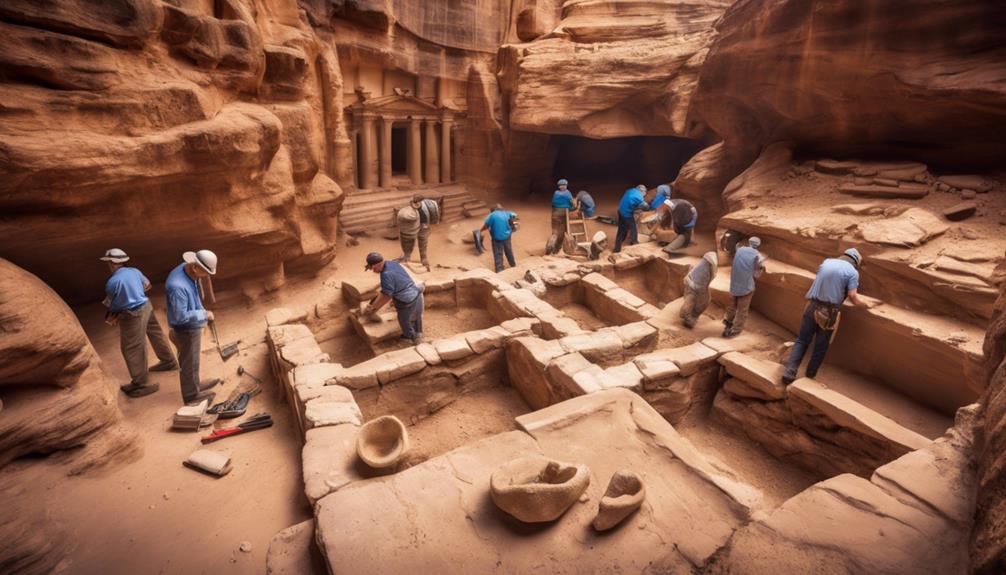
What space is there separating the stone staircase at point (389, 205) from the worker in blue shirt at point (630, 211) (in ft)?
18.2

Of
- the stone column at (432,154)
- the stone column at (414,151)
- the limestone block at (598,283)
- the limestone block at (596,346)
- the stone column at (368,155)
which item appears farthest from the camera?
the stone column at (432,154)

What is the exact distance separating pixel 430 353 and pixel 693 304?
4328mm

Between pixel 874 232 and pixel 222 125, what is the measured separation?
923cm

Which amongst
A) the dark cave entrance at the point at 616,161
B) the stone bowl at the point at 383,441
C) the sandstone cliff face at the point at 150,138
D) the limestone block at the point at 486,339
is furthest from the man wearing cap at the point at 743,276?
the dark cave entrance at the point at 616,161

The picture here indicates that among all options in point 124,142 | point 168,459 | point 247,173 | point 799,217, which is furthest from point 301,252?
point 799,217

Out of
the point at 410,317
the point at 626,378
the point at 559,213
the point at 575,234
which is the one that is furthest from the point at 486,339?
the point at 575,234

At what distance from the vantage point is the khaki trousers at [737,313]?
7.14 m

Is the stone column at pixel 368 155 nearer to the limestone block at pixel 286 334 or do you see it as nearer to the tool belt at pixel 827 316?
the limestone block at pixel 286 334

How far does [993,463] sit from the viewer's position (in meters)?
2.52

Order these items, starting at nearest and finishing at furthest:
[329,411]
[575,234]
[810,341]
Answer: [329,411]
[810,341]
[575,234]

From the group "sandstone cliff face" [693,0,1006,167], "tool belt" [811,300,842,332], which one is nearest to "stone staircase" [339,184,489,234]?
"sandstone cliff face" [693,0,1006,167]

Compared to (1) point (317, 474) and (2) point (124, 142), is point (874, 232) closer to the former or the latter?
(1) point (317, 474)

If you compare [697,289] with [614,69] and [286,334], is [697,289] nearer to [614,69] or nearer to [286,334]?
[286,334]

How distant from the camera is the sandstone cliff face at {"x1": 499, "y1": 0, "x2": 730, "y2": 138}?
12828 mm
